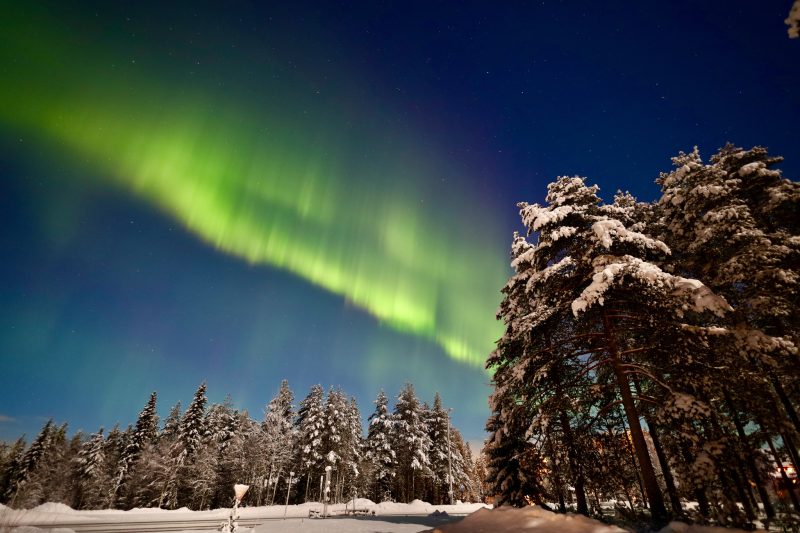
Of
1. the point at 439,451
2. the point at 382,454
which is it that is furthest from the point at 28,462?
the point at 439,451

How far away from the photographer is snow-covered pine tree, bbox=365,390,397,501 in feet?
144

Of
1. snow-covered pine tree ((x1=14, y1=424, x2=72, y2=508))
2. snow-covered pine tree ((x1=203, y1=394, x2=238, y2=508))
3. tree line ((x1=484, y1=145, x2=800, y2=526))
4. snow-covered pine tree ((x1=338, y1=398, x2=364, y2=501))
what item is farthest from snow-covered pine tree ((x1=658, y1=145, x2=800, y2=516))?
snow-covered pine tree ((x1=14, y1=424, x2=72, y2=508))

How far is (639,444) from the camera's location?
989cm

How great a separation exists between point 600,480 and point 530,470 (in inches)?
97.5

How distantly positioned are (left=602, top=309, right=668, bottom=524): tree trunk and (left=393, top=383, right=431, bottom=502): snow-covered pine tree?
36.4 meters

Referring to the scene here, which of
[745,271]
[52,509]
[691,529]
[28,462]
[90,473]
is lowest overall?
[52,509]

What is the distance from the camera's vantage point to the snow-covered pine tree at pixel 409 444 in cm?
4272

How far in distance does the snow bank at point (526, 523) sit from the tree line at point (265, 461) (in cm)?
3602

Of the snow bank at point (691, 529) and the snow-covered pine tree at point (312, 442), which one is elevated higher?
the snow-covered pine tree at point (312, 442)

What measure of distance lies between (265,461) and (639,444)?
4293cm

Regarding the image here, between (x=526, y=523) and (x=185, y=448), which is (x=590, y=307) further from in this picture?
(x=185, y=448)

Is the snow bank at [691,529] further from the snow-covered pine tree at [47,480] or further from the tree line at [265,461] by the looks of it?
the snow-covered pine tree at [47,480]

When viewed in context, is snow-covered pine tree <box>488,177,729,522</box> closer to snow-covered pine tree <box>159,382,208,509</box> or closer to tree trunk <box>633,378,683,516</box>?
tree trunk <box>633,378,683,516</box>

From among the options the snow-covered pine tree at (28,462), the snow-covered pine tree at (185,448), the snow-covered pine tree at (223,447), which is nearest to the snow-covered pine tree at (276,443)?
the snow-covered pine tree at (223,447)
